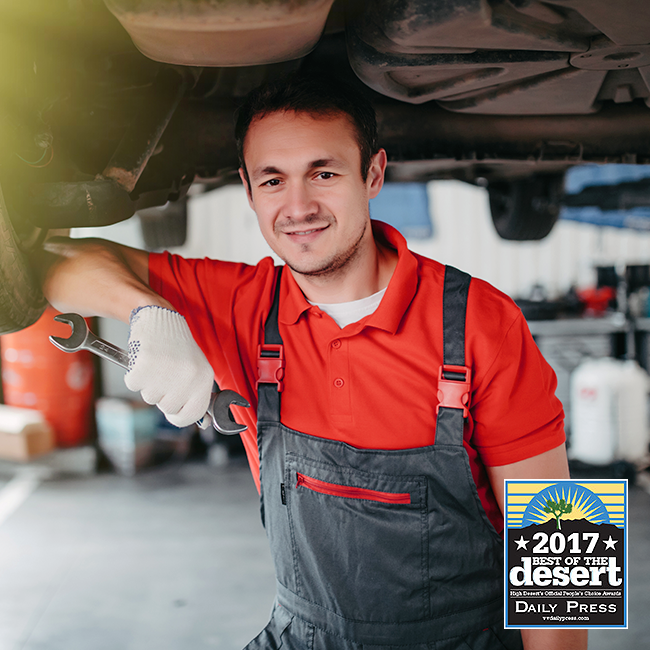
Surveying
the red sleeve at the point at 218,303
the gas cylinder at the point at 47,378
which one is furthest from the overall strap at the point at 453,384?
the gas cylinder at the point at 47,378

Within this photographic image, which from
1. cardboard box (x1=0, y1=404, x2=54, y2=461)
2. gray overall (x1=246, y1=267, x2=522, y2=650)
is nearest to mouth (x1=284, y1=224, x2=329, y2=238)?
gray overall (x1=246, y1=267, x2=522, y2=650)

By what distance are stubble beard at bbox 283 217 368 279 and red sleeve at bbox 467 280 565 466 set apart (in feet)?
0.72

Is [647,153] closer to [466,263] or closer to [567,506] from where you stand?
[567,506]

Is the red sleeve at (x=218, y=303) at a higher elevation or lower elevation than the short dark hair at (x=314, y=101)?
lower

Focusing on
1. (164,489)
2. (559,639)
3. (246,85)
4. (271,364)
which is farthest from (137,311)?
(164,489)

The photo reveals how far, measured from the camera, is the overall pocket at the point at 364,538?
0.91m

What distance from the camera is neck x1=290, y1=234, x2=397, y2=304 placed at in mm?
1039

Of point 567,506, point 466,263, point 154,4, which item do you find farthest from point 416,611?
point 466,263

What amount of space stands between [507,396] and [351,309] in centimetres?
31

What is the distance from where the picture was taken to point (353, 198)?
990 millimetres

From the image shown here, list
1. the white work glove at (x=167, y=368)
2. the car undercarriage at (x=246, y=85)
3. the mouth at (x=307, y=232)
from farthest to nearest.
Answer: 1. the mouth at (x=307, y=232)
2. the white work glove at (x=167, y=368)
3. the car undercarriage at (x=246, y=85)

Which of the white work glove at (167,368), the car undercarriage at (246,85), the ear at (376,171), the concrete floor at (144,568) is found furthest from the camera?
the concrete floor at (144,568)

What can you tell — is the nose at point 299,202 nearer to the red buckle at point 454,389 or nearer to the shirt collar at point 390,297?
the shirt collar at point 390,297

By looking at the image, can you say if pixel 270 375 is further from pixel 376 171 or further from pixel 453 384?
pixel 376 171
